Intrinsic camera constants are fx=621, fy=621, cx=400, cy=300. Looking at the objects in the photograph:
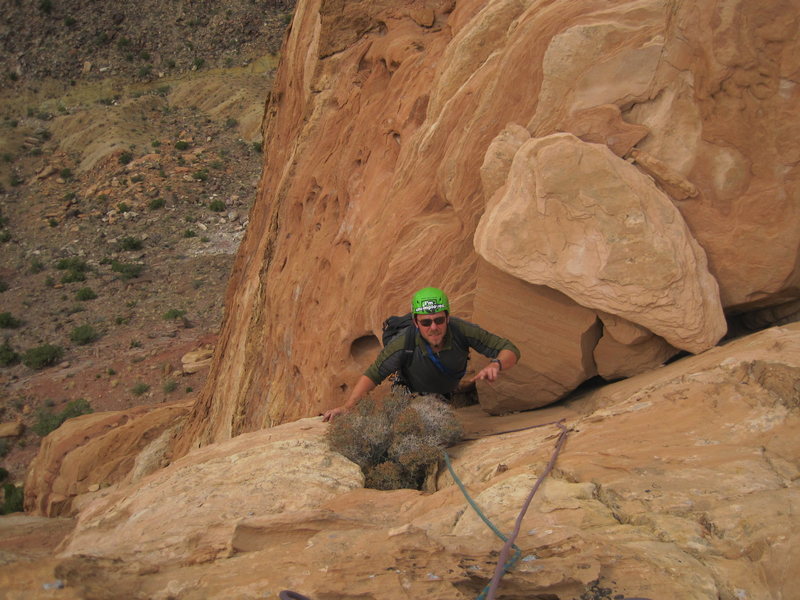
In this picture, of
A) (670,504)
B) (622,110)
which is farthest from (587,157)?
(670,504)

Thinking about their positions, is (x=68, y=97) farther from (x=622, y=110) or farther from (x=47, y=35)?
(x=622, y=110)

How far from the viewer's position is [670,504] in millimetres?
3348

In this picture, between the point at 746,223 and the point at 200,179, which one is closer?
the point at 746,223

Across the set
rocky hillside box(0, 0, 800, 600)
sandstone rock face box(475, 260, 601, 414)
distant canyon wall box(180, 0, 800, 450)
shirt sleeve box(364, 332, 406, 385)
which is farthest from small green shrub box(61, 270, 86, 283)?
sandstone rock face box(475, 260, 601, 414)

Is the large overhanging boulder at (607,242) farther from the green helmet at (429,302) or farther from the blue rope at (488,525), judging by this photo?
the blue rope at (488,525)

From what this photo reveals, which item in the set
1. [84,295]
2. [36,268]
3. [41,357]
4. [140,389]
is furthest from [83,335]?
[36,268]

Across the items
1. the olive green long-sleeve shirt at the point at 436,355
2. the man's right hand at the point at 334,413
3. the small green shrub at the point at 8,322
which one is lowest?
the small green shrub at the point at 8,322

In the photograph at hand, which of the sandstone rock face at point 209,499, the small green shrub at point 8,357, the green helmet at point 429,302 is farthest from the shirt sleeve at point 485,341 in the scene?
the small green shrub at point 8,357

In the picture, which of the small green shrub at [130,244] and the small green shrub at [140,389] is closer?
the small green shrub at [140,389]

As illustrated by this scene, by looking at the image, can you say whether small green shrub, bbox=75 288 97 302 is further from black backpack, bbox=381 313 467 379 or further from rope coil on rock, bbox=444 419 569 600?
rope coil on rock, bbox=444 419 569 600

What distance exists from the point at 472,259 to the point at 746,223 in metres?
2.71

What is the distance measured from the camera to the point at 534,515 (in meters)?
3.51

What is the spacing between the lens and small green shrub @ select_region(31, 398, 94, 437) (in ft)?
62.8

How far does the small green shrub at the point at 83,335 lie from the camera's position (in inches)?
969
